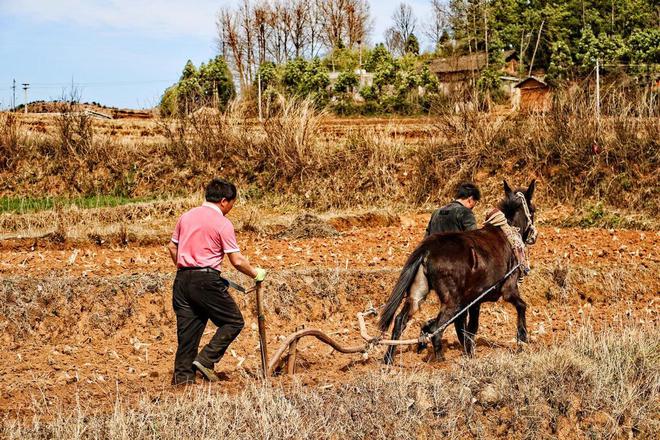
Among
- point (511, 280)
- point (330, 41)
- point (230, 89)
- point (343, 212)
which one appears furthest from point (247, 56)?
point (511, 280)

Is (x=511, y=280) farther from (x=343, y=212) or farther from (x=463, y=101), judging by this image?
(x=463, y=101)

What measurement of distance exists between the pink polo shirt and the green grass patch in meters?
14.8

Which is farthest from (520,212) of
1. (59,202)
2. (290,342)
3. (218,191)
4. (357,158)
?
(59,202)

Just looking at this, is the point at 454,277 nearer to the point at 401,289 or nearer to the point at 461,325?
the point at 401,289

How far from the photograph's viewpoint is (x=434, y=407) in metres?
6.43

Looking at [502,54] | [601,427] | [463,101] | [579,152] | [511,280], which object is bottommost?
[601,427]

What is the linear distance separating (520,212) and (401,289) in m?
2.01

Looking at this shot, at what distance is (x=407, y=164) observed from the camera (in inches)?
928

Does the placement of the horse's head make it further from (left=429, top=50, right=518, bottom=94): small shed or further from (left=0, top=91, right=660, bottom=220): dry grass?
(left=429, top=50, right=518, bottom=94): small shed

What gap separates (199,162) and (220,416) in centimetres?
2021

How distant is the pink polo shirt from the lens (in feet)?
23.5

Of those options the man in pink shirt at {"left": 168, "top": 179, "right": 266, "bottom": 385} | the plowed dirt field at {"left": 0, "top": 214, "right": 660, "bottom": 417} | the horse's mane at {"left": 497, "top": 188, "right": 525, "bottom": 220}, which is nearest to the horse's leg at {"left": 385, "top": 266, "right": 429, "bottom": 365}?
the plowed dirt field at {"left": 0, "top": 214, "right": 660, "bottom": 417}

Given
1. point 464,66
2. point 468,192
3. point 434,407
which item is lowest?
point 434,407

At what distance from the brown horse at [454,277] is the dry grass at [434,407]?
2.26ft
